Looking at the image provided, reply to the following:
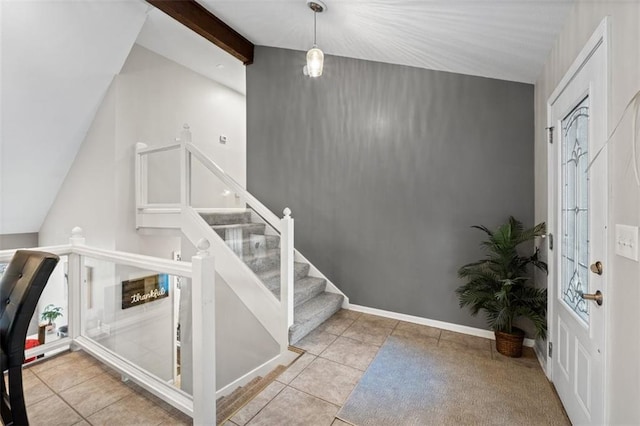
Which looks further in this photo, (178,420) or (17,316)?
(178,420)

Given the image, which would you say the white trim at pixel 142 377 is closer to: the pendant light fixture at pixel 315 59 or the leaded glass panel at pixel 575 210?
the leaded glass panel at pixel 575 210

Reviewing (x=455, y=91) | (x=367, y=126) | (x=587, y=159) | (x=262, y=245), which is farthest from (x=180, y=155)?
(x=587, y=159)

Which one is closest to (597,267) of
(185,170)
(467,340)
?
(467,340)

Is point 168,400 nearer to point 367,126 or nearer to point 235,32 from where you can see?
point 367,126

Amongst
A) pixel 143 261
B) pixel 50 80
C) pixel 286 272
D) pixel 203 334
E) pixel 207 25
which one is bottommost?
pixel 203 334

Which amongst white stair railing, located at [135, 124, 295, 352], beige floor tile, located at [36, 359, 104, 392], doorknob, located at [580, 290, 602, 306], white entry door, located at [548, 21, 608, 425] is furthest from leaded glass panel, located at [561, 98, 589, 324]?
beige floor tile, located at [36, 359, 104, 392]

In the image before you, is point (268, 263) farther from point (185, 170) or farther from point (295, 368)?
point (185, 170)

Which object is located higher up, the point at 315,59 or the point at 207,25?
the point at 207,25

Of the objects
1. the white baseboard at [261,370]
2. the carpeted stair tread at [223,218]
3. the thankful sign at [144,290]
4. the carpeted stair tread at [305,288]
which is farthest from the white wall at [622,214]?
the carpeted stair tread at [223,218]

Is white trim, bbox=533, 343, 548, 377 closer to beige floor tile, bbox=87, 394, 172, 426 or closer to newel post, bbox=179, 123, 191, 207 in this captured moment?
beige floor tile, bbox=87, 394, 172, 426

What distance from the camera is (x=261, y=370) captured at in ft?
8.99

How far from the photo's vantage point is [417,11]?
211cm

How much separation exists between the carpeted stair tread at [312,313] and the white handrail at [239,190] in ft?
3.04

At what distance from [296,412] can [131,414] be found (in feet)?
3.38
